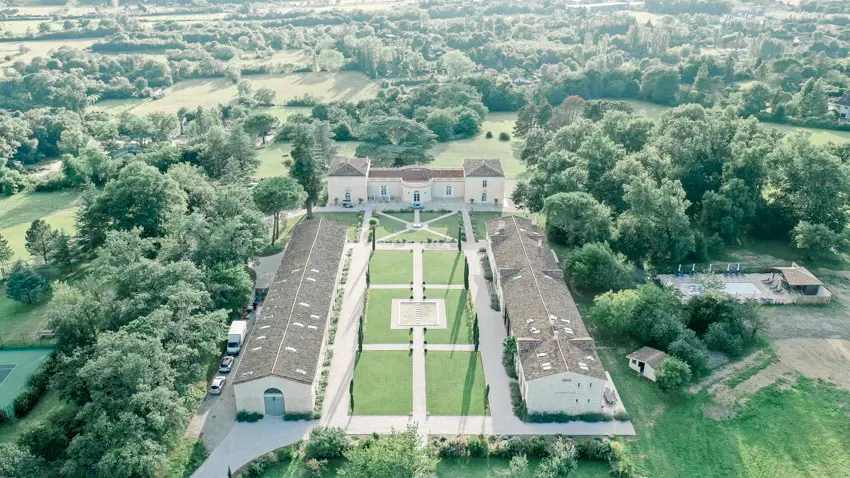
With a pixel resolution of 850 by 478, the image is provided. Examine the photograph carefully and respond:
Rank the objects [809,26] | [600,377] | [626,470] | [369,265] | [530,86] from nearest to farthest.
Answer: [626,470], [600,377], [369,265], [530,86], [809,26]

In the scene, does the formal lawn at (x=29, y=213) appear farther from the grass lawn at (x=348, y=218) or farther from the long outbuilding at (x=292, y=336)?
the long outbuilding at (x=292, y=336)

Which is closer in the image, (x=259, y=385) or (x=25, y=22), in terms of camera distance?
(x=259, y=385)

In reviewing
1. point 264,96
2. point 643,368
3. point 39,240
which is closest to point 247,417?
point 643,368

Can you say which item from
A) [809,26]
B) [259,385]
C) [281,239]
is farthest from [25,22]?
[809,26]

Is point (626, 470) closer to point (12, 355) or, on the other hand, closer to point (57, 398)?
point (57, 398)

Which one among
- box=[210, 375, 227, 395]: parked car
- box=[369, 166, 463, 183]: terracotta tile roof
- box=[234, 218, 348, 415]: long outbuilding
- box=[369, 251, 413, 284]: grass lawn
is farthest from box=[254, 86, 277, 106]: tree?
box=[210, 375, 227, 395]: parked car

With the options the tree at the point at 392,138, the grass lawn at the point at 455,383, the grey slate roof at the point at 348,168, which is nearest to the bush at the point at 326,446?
the grass lawn at the point at 455,383

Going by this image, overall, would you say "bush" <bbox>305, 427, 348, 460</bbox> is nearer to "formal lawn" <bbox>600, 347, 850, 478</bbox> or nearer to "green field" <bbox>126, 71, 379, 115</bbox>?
"formal lawn" <bbox>600, 347, 850, 478</bbox>
